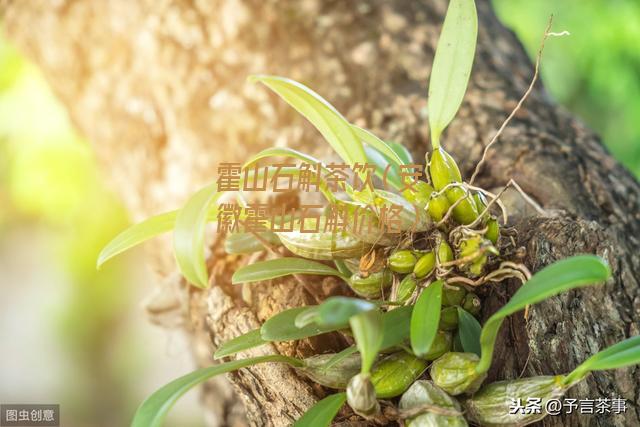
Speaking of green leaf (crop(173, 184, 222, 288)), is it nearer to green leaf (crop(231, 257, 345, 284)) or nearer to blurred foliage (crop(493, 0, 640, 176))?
green leaf (crop(231, 257, 345, 284))

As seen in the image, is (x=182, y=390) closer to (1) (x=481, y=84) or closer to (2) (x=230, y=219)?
(2) (x=230, y=219)

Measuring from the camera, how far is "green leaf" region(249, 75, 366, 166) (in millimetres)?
742

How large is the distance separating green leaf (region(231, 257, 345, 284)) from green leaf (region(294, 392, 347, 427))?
17 centimetres

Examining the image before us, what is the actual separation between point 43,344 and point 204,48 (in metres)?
2.75

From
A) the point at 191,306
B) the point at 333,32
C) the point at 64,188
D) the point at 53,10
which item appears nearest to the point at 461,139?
the point at 333,32

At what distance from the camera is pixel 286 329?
0.77m

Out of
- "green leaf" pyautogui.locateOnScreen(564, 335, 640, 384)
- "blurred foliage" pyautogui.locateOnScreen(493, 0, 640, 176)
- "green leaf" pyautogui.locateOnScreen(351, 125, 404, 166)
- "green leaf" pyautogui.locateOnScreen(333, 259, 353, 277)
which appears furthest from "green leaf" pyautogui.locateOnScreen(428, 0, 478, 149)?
"blurred foliage" pyautogui.locateOnScreen(493, 0, 640, 176)

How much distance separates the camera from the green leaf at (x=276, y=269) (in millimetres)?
840

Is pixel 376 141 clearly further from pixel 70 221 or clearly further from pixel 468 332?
pixel 70 221

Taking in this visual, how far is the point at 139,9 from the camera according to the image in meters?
1.48

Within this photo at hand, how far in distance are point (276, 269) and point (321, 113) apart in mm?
209

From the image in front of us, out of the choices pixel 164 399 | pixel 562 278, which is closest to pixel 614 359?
pixel 562 278

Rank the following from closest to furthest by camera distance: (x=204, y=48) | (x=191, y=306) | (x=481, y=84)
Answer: (x=191, y=306) → (x=481, y=84) → (x=204, y=48)

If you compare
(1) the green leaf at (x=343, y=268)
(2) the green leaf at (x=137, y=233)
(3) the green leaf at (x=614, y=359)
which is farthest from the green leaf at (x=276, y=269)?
(3) the green leaf at (x=614, y=359)
